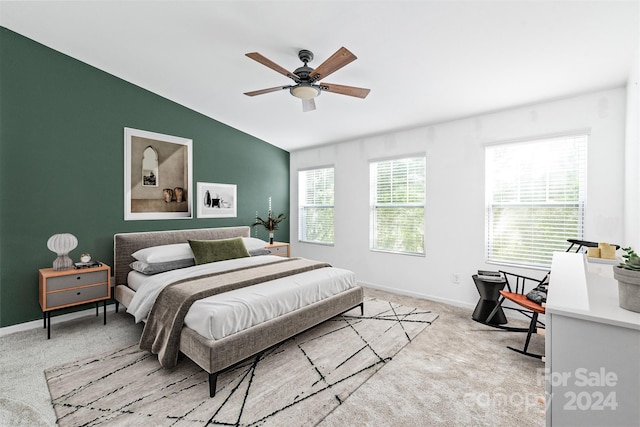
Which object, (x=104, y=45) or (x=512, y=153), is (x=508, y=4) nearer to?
(x=512, y=153)

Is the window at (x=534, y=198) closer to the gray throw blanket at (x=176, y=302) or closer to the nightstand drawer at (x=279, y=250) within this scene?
the gray throw blanket at (x=176, y=302)

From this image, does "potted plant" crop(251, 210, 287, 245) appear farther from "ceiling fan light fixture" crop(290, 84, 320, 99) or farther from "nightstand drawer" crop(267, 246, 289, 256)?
"ceiling fan light fixture" crop(290, 84, 320, 99)

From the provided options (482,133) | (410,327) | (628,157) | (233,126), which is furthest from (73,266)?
(628,157)

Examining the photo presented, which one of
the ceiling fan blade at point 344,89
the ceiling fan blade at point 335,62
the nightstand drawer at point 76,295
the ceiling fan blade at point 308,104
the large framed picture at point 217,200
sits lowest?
the nightstand drawer at point 76,295

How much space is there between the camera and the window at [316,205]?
18.7 ft

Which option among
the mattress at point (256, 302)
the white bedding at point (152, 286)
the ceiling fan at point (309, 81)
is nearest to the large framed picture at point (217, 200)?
the white bedding at point (152, 286)

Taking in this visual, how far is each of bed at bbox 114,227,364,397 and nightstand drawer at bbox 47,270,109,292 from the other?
0.32 metres

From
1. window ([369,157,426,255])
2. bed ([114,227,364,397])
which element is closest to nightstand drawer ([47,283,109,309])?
bed ([114,227,364,397])

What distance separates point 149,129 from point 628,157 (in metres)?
5.54

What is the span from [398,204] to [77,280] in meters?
4.32

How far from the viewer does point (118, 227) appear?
390cm

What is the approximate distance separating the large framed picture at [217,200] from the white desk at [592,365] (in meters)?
4.62

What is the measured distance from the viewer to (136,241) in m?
3.90

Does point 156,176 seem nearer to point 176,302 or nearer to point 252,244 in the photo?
point 252,244
